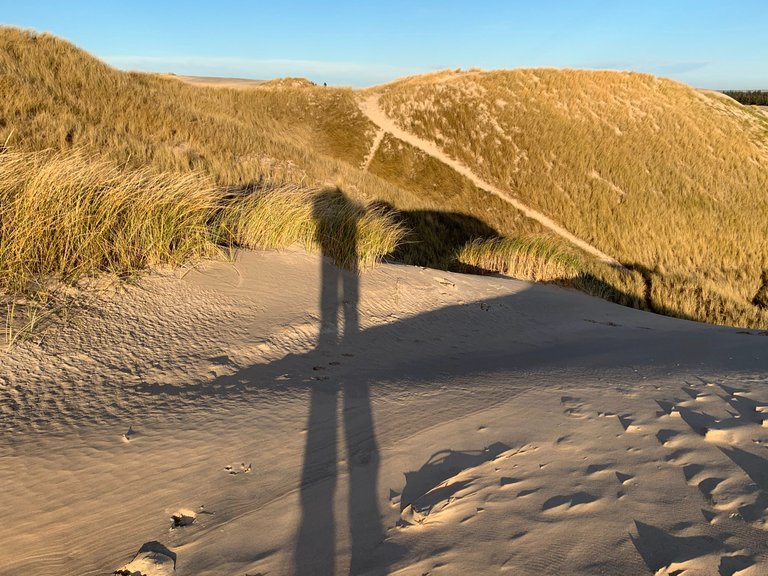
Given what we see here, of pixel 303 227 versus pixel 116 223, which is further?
pixel 303 227

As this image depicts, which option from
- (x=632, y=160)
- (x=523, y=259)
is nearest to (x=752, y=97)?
(x=632, y=160)

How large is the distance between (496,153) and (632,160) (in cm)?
460

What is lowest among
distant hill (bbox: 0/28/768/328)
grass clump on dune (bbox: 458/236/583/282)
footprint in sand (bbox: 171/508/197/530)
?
footprint in sand (bbox: 171/508/197/530)

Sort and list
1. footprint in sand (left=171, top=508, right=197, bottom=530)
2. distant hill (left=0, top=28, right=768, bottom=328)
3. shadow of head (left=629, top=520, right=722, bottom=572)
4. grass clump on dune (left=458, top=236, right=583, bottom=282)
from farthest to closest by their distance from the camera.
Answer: distant hill (left=0, top=28, right=768, bottom=328) < grass clump on dune (left=458, top=236, right=583, bottom=282) < footprint in sand (left=171, top=508, right=197, bottom=530) < shadow of head (left=629, top=520, right=722, bottom=572)

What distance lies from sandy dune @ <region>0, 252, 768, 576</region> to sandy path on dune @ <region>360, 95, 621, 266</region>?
10868mm

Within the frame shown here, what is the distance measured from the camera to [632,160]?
1795 centimetres

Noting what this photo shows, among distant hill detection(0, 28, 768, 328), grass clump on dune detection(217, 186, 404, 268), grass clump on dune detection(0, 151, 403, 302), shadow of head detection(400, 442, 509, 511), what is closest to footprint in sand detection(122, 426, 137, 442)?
shadow of head detection(400, 442, 509, 511)

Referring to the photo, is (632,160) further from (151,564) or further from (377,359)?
(151,564)

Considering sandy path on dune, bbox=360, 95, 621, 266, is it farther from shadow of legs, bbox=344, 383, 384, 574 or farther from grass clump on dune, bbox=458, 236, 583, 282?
shadow of legs, bbox=344, 383, 384, 574

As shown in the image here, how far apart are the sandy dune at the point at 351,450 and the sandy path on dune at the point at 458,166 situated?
10868 mm

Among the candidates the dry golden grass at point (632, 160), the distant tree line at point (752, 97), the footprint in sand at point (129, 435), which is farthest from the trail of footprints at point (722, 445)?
the distant tree line at point (752, 97)

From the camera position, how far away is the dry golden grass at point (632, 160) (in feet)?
43.6

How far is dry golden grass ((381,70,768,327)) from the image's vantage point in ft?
43.6

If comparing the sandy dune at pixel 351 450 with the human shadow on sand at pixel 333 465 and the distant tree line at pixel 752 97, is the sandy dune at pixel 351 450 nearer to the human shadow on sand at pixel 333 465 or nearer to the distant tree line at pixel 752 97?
the human shadow on sand at pixel 333 465
